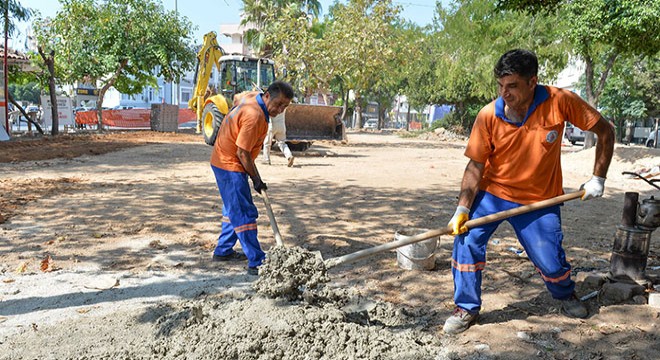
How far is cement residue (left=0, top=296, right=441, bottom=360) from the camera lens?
2.77m

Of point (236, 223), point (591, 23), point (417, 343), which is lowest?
point (417, 343)

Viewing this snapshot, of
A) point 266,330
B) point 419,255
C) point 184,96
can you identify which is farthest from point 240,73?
point 184,96

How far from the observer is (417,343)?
297 cm

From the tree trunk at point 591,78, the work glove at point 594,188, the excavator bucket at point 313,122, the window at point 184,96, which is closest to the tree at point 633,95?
the tree trunk at point 591,78

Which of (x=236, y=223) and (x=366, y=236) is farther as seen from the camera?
(x=366, y=236)

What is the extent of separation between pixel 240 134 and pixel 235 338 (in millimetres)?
1760

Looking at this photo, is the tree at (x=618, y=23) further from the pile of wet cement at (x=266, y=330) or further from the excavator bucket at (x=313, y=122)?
the pile of wet cement at (x=266, y=330)

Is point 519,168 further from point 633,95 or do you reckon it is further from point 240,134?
point 633,95

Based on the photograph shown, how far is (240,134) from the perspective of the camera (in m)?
4.07

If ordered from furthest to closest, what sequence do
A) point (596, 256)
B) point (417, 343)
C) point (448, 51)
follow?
point (448, 51) < point (596, 256) < point (417, 343)

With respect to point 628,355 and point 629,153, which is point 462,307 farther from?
point 629,153

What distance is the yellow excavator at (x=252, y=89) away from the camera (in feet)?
48.0

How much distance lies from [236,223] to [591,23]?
1193cm

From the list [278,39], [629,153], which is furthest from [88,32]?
[629,153]
